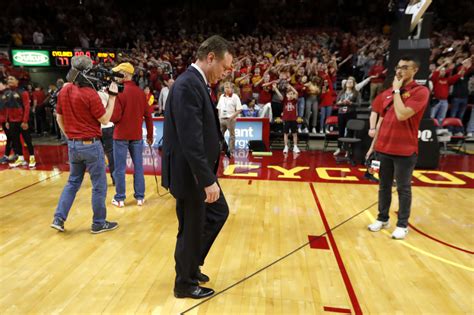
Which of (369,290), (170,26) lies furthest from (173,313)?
(170,26)

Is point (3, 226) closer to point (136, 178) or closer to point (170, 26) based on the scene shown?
point (136, 178)

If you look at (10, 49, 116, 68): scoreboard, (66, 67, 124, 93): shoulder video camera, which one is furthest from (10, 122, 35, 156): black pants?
(10, 49, 116, 68): scoreboard

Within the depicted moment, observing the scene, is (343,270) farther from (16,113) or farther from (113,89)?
(16,113)

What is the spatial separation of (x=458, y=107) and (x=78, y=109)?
32.5ft

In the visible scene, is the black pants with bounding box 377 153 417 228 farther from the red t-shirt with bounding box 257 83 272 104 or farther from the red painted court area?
the red t-shirt with bounding box 257 83 272 104

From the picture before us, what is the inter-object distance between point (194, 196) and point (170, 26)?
57.8ft

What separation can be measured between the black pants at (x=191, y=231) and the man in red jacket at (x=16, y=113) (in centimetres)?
590

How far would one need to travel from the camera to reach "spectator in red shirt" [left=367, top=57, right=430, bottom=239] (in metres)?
3.33

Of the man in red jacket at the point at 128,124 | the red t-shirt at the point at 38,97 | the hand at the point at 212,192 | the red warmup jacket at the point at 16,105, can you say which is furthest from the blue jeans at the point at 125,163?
the red t-shirt at the point at 38,97

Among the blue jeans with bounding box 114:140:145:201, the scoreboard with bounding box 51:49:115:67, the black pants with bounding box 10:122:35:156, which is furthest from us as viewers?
the scoreboard with bounding box 51:49:115:67

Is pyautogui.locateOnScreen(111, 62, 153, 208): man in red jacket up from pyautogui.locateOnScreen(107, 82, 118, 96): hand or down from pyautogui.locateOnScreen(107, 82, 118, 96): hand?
down

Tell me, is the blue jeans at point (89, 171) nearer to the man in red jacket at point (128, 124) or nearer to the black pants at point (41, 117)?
the man in red jacket at point (128, 124)

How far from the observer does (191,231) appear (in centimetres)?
233

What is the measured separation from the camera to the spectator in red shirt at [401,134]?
3334mm
